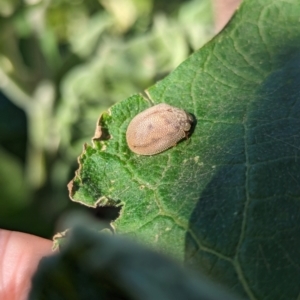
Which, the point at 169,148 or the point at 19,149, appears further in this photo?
the point at 19,149

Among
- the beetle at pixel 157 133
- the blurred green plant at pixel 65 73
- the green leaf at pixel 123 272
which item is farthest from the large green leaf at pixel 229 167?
the blurred green plant at pixel 65 73

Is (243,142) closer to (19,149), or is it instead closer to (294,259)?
(294,259)

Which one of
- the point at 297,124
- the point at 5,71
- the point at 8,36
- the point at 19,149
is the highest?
the point at 8,36

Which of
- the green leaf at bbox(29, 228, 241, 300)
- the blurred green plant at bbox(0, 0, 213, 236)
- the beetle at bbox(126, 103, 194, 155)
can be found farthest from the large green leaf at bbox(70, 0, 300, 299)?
the blurred green plant at bbox(0, 0, 213, 236)

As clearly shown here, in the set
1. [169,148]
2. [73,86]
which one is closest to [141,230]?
[169,148]

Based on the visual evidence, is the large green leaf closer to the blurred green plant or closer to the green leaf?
the green leaf
